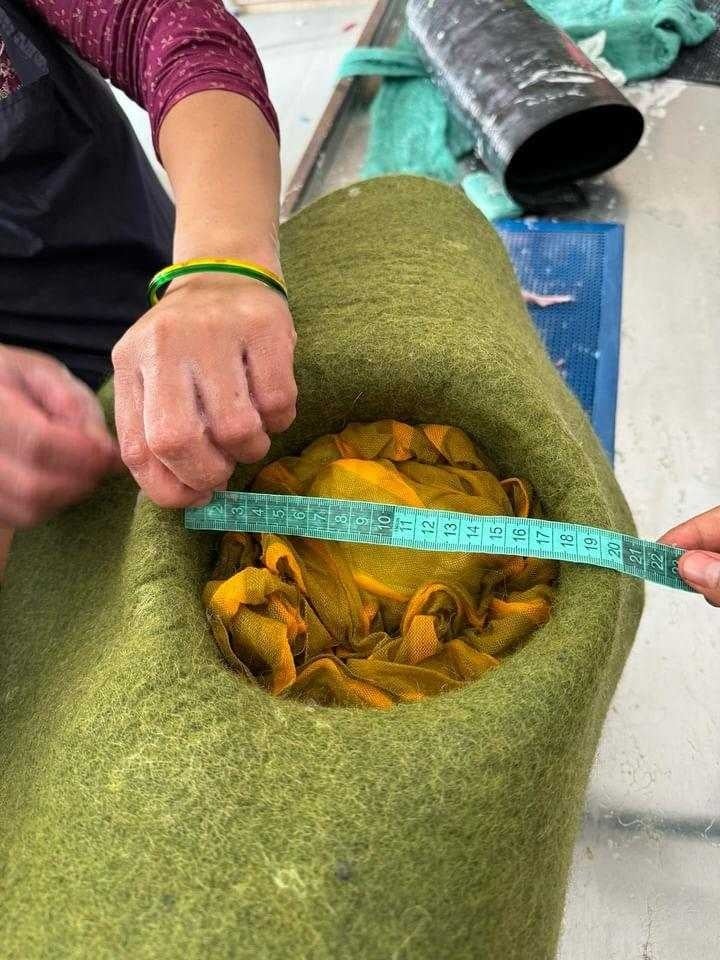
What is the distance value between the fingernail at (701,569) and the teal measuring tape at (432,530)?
2cm

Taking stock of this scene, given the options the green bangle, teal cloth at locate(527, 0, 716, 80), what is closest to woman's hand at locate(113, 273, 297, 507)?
the green bangle

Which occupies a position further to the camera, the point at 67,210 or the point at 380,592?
the point at 67,210

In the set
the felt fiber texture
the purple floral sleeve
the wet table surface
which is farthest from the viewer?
the wet table surface

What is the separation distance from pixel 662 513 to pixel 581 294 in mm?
485

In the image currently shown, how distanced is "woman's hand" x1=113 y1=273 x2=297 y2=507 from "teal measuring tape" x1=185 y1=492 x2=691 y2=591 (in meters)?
0.04

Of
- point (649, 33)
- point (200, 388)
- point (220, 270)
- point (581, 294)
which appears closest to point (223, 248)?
point (220, 270)

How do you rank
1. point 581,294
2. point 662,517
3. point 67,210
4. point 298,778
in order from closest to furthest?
point 298,778 → point 67,210 → point 662,517 → point 581,294

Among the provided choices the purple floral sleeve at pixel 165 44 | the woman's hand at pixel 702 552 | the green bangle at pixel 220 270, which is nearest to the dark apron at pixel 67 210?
the purple floral sleeve at pixel 165 44

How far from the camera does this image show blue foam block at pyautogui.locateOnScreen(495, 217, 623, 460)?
4.48 feet

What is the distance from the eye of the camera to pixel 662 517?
1225 mm

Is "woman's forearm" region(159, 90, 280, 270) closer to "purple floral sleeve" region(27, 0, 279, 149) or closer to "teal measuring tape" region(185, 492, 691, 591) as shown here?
"purple floral sleeve" region(27, 0, 279, 149)

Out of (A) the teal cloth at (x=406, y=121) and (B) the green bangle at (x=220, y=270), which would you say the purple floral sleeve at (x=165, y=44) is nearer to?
(B) the green bangle at (x=220, y=270)

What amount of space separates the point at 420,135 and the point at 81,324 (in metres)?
1.19

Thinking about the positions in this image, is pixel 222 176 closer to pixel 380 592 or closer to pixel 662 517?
pixel 380 592
